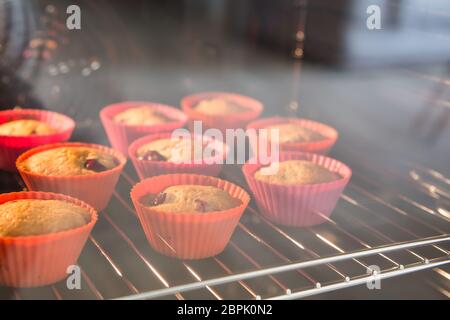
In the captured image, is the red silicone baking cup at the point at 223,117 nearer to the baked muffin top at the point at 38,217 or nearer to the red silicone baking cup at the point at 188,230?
the red silicone baking cup at the point at 188,230

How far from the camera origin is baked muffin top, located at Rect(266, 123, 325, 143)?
1723 mm

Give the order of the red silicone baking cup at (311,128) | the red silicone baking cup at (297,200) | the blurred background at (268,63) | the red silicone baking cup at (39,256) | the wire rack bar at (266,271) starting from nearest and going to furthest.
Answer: the wire rack bar at (266,271) < the red silicone baking cup at (39,256) < the red silicone baking cup at (297,200) < the blurred background at (268,63) < the red silicone baking cup at (311,128)

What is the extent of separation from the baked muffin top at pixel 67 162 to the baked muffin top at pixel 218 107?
44 centimetres

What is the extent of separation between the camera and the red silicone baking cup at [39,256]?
1094 millimetres

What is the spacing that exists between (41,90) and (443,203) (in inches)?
44.3

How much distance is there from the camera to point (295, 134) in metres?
1.74

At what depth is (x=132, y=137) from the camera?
1.78 metres

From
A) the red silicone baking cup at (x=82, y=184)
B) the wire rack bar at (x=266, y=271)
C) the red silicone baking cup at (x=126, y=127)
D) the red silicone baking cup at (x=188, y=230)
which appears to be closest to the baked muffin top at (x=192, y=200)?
the red silicone baking cup at (x=188, y=230)

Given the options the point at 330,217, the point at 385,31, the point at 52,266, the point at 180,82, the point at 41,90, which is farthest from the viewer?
the point at 180,82

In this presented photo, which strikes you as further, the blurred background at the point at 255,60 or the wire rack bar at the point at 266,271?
the blurred background at the point at 255,60

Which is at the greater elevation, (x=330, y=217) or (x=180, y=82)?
(x=180, y=82)

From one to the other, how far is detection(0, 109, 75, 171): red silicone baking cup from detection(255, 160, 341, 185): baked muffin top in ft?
1.78
